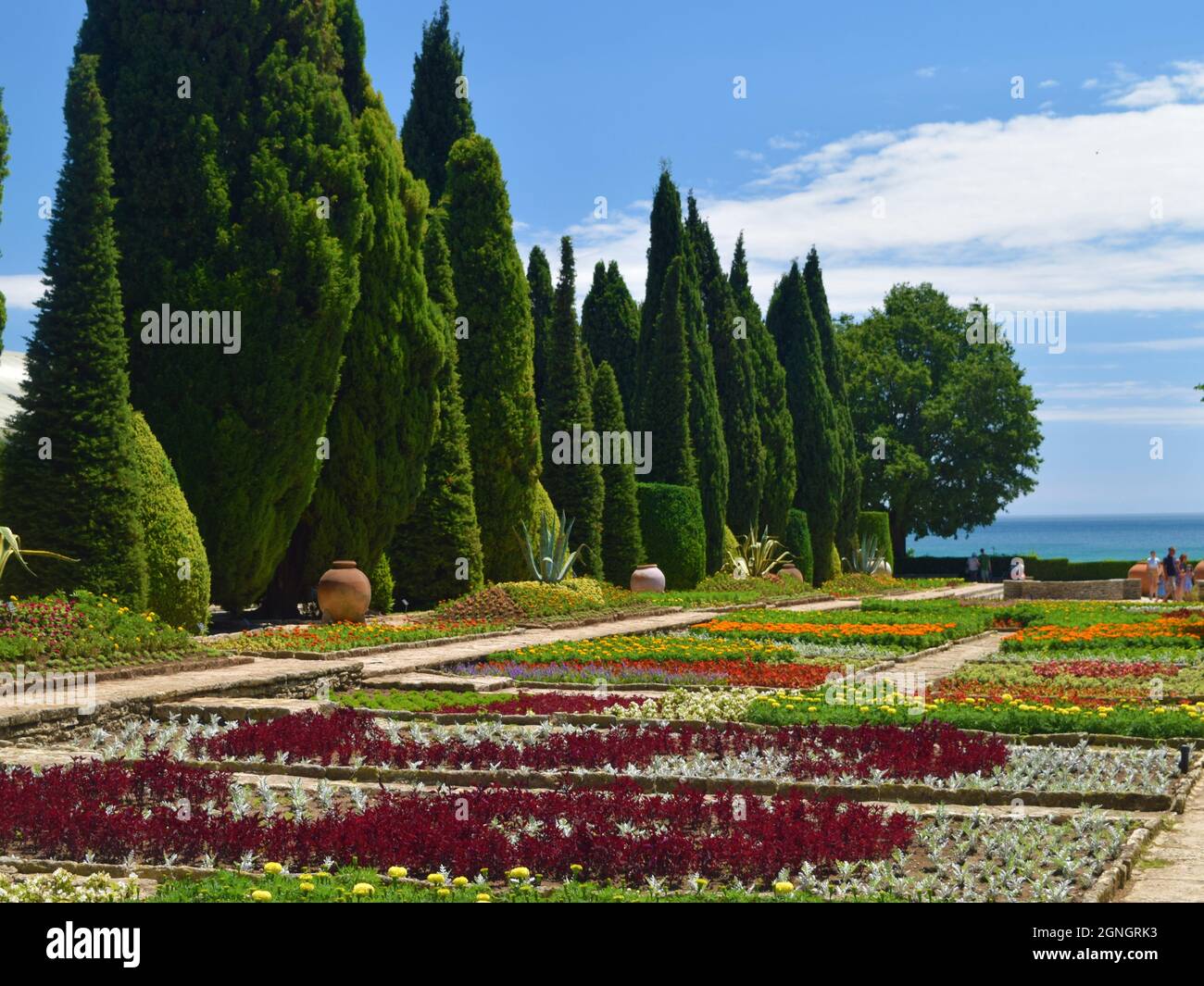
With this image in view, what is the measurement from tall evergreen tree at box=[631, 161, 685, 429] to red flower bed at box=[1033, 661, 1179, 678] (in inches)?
705

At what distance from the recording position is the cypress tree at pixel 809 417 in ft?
133

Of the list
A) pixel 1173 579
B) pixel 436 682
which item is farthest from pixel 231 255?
pixel 1173 579

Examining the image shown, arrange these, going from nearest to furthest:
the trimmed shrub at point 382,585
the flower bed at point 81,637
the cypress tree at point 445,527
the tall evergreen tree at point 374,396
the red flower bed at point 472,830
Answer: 1. the red flower bed at point 472,830
2. the flower bed at point 81,637
3. the tall evergreen tree at point 374,396
4. the trimmed shrub at point 382,585
5. the cypress tree at point 445,527

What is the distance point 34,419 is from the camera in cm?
1491

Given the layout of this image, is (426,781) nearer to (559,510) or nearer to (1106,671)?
(1106,671)

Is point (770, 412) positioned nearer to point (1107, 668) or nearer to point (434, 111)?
point (434, 111)

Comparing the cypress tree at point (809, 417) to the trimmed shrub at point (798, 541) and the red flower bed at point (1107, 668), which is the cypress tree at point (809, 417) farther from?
the red flower bed at point (1107, 668)

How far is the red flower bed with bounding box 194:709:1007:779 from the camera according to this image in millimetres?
8758

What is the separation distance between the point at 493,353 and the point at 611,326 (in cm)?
1246

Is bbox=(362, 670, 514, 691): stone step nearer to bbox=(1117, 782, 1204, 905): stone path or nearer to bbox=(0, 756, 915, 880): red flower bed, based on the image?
bbox=(0, 756, 915, 880): red flower bed

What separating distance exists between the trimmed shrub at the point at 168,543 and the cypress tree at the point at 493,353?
27.9 feet

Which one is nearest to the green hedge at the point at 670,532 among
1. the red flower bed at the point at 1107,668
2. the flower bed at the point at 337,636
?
the flower bed at the point at 337,636

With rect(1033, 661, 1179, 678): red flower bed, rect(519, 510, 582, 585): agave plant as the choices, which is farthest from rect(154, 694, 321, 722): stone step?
rect(519, 510, 582, 585): agave plant
